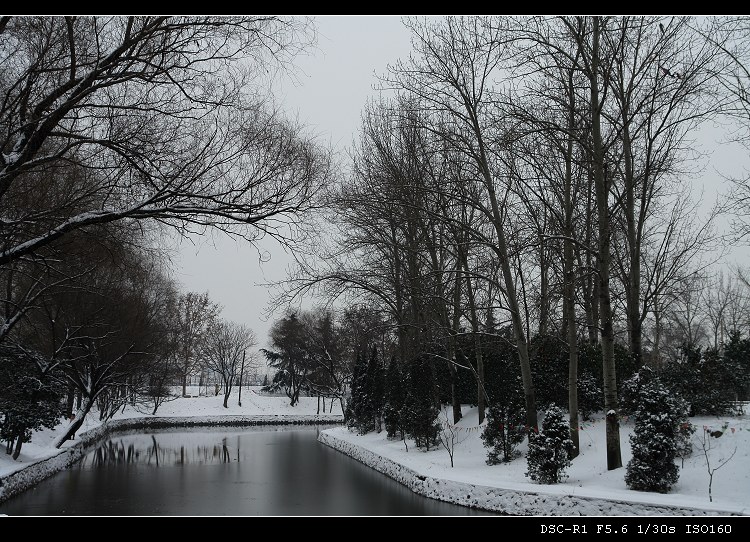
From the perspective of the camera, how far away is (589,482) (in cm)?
1212

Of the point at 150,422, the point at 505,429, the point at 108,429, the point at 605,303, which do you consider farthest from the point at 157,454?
the point at 605,303

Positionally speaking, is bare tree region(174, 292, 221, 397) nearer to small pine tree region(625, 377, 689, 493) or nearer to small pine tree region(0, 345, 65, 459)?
small pine tree region(0, 345, 65, 459)

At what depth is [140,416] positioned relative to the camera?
45.2 metres

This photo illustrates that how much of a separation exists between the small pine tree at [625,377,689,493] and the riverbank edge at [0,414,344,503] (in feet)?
45.5

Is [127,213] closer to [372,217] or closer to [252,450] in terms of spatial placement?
[372,217]

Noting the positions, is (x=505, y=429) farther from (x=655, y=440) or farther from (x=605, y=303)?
(x=655, y=440)

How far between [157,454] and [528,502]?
19632 millimetres

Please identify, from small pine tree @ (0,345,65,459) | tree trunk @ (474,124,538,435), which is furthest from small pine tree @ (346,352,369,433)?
tree trunk @ (474,124,538,435)

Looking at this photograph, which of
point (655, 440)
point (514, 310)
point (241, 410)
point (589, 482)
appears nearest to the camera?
point (655, 440)

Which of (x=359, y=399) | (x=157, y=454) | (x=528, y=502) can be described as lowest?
(x=157, y=454)

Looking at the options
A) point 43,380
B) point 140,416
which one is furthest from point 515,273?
point 140,416

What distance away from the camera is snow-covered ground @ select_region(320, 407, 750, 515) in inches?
385
